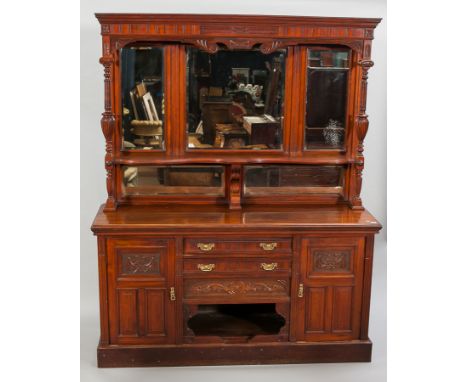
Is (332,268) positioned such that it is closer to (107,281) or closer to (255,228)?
(255,228)

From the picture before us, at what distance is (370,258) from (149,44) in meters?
1.71

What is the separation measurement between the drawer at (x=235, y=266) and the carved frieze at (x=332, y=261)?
0.53ft

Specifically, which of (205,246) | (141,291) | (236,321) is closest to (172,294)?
(141,291)

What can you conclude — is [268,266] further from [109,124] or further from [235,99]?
[109,124]

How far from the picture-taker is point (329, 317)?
11.0ft

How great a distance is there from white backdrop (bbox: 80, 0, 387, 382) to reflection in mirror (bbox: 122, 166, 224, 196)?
64cm

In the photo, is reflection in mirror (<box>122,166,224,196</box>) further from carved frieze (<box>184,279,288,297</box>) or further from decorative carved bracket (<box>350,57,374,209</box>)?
decorative carved bracket (<box>350,57,374,209</box>)

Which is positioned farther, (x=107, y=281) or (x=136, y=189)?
(x=136, y=189)

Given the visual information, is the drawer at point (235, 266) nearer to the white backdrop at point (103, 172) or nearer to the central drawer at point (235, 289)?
the central drawer at point (235, 289)

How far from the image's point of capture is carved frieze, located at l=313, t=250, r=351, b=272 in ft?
10.8

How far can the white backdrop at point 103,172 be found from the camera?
3273 mm

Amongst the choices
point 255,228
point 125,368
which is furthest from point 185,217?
point 125,368

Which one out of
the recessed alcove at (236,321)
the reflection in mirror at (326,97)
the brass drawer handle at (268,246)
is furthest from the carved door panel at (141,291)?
the reflection in mirror at (326,97)

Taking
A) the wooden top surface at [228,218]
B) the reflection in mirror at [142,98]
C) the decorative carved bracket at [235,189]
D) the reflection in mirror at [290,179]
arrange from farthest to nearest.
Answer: the reflection in mirror at [290,179], the decorative carved bracket at [235,189], the reflection in mirror at [142,98], the wooden top surface at [228,218]
